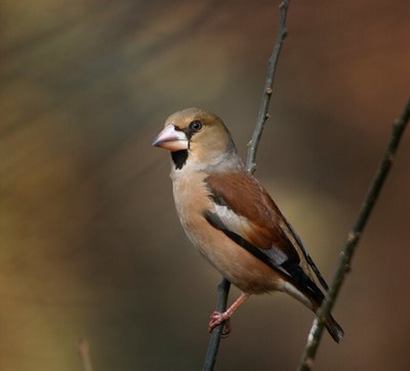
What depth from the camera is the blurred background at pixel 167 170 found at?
5.61 m

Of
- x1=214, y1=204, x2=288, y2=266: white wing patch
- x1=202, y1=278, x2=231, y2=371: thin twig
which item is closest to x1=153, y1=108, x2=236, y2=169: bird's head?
x1=214, y1=204, x2=288, y2=266: white wing patch

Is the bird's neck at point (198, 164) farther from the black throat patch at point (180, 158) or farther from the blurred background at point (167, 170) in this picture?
the blurred background at point (167, 170)

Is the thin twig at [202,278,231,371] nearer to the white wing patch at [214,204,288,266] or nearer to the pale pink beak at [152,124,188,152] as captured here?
the white wing patch at [214,204,288,266]

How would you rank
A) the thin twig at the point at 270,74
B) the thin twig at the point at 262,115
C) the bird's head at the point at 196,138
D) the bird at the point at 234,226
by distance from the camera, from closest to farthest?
the thin twig at the point at 262,115
the thin twig at the point at 270,74
the bird at the point at 234,226
the bird's head at the point at 196,138

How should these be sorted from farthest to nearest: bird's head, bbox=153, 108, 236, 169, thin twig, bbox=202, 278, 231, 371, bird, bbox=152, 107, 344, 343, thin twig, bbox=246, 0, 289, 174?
bird's head, bbox=153, 108, 236, 169 → bird, bbox=152, 107, 344, 343 → thin twig, bbox=246, 0, 289, 174 → thin twig, bbox=202, 278, 231, 371

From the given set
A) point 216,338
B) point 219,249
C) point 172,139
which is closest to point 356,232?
point 216,338

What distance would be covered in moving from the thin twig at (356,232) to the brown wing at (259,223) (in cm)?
162

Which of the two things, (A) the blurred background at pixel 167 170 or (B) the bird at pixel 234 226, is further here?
(A) the blurred background at pixel 167 170

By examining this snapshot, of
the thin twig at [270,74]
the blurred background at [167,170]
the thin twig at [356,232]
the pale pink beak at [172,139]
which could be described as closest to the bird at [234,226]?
the pale pink beak at [172,139]

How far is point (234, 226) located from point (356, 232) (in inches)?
67.8

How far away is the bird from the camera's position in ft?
11.7

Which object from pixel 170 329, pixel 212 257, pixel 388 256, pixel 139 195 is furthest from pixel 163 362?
pixel 212 257

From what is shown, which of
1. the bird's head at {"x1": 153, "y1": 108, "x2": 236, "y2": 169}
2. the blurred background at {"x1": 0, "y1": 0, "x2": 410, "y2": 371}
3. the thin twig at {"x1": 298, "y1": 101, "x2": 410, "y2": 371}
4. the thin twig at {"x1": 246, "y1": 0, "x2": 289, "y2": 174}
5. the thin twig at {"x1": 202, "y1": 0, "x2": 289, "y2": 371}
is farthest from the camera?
the blurred background at {"x1": 0, "y1": 0, "x2": 410, "y2": 371}

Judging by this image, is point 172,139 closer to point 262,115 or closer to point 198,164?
point 198,164
